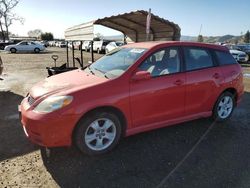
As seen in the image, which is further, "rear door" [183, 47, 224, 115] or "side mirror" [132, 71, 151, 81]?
"rear door" [183, 47, 224, 115]

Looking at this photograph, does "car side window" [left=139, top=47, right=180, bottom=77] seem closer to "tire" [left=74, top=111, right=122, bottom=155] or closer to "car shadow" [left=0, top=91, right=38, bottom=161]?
"tire" [left=74, top=111, right=122, bottom=155]

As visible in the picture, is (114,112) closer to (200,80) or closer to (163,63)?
(163,63)

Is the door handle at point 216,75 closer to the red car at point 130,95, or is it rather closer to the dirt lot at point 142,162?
the red car at point 130,95

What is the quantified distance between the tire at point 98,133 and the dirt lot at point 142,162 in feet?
0.47

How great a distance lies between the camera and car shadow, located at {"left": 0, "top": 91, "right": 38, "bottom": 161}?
13.3 feet

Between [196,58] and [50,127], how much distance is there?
2935mm

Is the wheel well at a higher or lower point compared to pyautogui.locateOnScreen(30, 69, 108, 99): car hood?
lower

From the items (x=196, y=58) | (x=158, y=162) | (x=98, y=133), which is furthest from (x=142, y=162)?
(x=196, y=58)

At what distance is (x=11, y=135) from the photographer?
4.66 meters

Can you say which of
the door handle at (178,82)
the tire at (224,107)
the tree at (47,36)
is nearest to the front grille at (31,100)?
the door handle at (178,82)

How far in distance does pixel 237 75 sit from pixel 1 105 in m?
5.60

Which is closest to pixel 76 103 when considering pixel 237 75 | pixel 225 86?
pixel 225 86

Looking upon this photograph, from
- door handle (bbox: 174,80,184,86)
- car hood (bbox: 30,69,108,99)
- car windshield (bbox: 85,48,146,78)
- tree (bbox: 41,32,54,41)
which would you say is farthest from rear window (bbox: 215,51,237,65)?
tree (bbox: 41,32,54,41)

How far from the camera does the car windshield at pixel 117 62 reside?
165 inches
